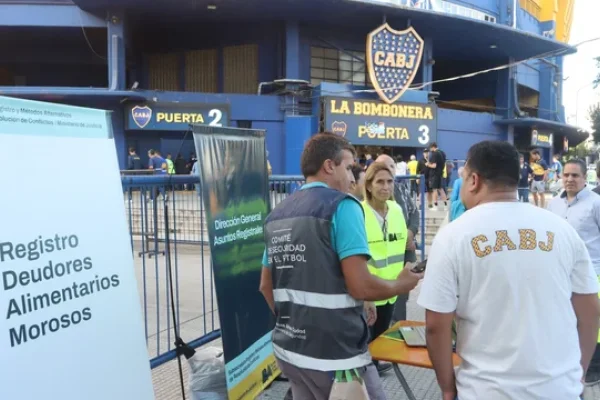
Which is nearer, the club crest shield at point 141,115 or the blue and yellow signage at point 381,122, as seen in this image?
the club crest shield at point 141,115

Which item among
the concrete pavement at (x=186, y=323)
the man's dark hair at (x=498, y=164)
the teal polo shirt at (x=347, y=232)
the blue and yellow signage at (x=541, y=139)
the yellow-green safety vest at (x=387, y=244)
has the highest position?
the blue and yellow signage at (x=541, y=139)

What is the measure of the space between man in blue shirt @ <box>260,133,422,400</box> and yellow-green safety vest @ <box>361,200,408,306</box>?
5.07 ft

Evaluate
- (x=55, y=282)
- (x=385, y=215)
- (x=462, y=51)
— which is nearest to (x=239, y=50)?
(x=462, y=51)

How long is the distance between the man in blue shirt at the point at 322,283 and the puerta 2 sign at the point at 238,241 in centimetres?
83

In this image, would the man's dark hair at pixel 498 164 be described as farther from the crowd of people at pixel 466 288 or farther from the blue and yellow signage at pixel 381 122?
the blue and yellow signage at pixel 381 122

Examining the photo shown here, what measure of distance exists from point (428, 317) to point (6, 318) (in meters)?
1.57

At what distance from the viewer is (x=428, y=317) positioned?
2.08m

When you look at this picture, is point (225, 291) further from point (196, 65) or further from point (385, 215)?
point (196, 65)

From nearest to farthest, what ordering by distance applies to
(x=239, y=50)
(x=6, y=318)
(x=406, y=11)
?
(x=6, y=318)
(x=406, y=11)
(x=239, y=50)

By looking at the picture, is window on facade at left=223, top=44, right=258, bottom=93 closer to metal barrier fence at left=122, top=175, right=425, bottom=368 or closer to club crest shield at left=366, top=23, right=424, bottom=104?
club crest shield at left=366, top=23, right=424, bottom=104

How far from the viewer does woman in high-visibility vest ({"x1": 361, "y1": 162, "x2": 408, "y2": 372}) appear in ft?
13.7

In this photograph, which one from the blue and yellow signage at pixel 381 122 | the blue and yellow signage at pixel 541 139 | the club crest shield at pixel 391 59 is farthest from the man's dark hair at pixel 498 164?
the blue and yellow signage at pixel 541 139

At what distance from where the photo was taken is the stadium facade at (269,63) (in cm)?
2067

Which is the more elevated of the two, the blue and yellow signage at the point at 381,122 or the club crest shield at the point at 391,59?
the club crest shield at the point at 391,59
